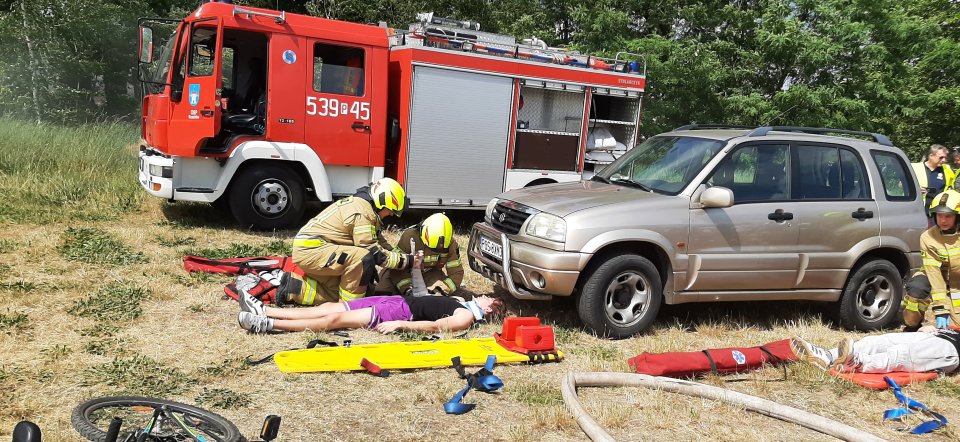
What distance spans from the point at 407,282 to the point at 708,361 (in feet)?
A: 8.63

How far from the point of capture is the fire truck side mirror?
352 inches

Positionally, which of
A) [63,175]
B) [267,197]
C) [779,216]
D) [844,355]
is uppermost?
[779,216]

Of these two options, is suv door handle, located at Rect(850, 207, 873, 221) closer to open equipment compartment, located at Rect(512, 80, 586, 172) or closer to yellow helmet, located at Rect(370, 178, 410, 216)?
yellow helmet, located at Rect(370, 178, 410, 216)

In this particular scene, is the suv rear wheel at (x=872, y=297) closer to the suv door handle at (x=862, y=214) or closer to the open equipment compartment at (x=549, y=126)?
the suv door handle at (x=862, y=214)

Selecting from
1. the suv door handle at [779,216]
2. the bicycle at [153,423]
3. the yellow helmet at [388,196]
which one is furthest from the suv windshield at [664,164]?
the bicycle at [153,423]

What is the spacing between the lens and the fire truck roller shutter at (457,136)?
9609mm

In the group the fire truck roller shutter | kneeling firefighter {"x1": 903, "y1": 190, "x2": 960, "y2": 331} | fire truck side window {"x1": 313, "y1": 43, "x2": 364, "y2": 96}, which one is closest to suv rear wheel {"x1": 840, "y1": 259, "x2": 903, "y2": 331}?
kneeling firefighter {"x1": 903, "y1": 190, "x2": 960, "y2": 331}

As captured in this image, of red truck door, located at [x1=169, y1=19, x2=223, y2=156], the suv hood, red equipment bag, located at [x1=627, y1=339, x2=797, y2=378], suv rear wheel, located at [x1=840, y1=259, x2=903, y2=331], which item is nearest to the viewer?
red equipment bag, located at [x1=627, y1=339, x2=797, y2=378]

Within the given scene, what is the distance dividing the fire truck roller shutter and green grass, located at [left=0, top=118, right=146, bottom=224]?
4.09 meters

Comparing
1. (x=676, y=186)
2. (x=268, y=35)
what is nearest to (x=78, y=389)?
(x=676, y=186)

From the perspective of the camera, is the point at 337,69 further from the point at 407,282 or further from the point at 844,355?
the point at 844,355

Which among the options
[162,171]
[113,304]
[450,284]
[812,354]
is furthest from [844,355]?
[162,171]

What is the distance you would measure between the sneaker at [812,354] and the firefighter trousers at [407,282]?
9.31ft

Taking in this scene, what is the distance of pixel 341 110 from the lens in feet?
30.7
